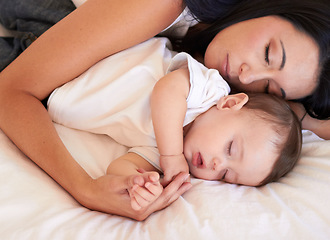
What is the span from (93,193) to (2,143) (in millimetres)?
350

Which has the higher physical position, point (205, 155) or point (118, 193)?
point (118, 193)

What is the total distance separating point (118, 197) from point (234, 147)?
0.41m

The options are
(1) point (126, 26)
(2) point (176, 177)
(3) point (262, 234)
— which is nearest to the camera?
(3) point (262, 234)

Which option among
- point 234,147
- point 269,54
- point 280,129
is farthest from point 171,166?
point 269,54

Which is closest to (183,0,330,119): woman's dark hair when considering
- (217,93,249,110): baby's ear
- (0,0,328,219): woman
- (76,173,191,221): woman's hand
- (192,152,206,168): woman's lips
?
(0,0,328,219): woman

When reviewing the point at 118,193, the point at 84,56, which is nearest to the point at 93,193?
the point at 118,193

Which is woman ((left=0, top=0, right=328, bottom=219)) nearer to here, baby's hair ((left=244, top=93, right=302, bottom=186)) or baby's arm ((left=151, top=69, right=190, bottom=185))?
baby's arm ((left=151, top=69, right=190, bottom=185))

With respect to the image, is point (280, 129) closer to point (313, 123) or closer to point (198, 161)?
point (198, 161)

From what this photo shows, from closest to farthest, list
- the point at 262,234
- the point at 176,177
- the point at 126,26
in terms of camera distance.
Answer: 1. the point at 262,234
2. the point at 176,177
3. the point at 126,26

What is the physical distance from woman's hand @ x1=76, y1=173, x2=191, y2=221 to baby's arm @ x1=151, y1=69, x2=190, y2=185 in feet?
Result: 0.20

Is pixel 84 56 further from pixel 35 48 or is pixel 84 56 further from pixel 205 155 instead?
pixel 205 155

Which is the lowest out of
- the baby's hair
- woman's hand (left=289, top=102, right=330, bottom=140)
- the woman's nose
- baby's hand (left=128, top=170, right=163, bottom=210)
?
woman's hand (left=289, top=102, right=330, bottom=140)

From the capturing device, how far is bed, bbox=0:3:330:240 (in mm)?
786

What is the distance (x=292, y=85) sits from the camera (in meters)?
1.09
